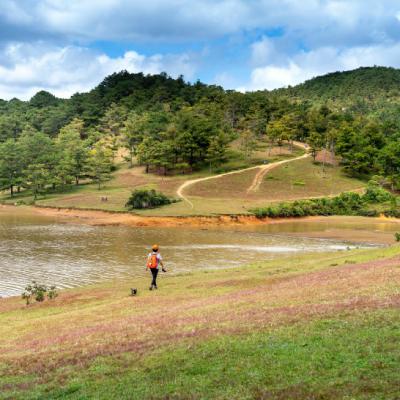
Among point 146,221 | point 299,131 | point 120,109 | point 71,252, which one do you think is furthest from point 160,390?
point 120,109

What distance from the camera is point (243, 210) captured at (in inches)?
3342

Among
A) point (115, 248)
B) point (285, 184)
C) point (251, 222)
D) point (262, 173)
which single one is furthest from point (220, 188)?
point (115, 248)

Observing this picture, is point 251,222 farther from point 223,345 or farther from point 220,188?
point 223,345

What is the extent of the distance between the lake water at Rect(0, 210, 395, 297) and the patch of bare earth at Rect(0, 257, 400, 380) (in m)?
13.5

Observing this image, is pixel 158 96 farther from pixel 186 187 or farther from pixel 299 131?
pixel 186 187

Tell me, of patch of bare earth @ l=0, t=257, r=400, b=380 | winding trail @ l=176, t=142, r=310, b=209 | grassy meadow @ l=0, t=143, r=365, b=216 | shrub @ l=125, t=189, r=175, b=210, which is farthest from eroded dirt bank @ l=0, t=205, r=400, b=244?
patch of bare earth @ l=0, t=257, r=400, b=380

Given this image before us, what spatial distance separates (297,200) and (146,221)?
102ft

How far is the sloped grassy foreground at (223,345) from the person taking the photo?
445 inches

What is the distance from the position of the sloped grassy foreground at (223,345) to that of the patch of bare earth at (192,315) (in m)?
0.05

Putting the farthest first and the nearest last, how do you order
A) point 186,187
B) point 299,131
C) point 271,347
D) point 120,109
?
point 120,109 → point 299,131 → point 186,187 → point 271,347

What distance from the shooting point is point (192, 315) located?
64.5 feet

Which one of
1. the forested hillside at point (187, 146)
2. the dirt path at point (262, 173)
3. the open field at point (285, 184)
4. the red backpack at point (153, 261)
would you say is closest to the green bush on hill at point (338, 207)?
the open field at point (285, 184)

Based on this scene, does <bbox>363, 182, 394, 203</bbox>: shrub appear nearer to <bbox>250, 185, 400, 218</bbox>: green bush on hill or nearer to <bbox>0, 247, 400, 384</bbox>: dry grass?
<bbox>250, 185, 400, 218</bbox>: green bush on hill

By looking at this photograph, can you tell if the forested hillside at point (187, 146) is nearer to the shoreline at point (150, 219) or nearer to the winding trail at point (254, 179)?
the winding trail at point (254, 179)
